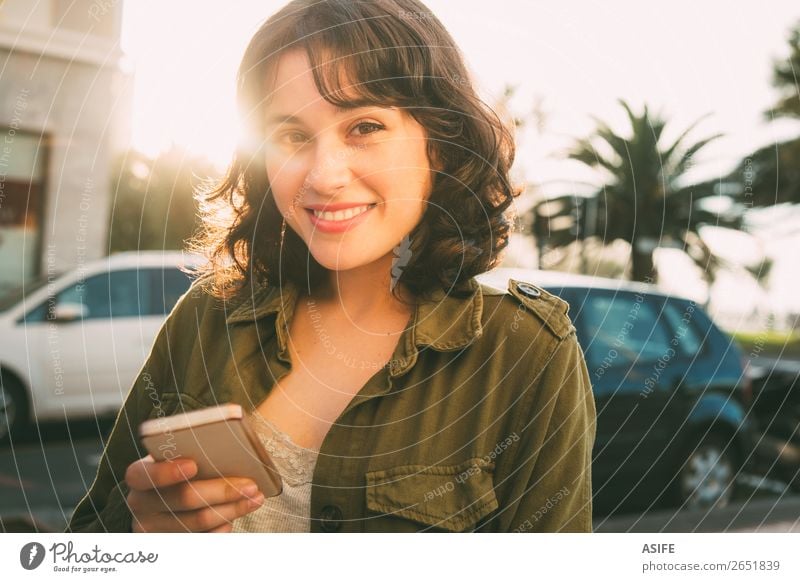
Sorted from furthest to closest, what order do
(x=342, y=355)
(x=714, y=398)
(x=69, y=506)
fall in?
(x=69, y=506), (x=714, y=398), (x=342, y=355)

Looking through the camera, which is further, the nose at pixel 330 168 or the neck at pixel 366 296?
the neck at pixel 366 296

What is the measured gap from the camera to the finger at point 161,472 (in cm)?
126

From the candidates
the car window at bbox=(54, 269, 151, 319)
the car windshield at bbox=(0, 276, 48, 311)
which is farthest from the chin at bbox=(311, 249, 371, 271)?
the car windshield at bbox=(0, 276, 48, 311)

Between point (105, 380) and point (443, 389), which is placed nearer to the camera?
point (443, 389)

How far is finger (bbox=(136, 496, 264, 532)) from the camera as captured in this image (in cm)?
131

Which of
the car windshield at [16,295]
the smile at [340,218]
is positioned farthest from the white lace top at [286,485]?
the car windshield at [16,295]

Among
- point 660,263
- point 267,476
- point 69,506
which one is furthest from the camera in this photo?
point 69,506

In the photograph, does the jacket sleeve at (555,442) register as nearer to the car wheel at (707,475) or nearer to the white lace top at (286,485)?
the white lace top at (286,485)

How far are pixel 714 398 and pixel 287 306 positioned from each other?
2886 mm

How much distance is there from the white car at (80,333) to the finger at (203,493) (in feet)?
11.9

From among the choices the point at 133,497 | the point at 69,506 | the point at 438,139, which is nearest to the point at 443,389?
the point at 438,139

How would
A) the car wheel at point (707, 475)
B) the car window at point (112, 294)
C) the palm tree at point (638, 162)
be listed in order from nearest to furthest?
the palm tree at point (638, 162) < the car wheel at point (707, 475) < the car window at point (112, 294)

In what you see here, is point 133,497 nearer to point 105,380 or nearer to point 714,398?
point 714,398

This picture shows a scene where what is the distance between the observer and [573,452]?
4.20ft
